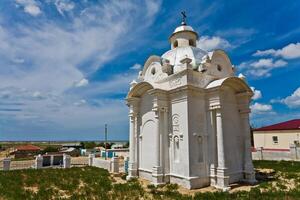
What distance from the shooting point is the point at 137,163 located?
14.5m

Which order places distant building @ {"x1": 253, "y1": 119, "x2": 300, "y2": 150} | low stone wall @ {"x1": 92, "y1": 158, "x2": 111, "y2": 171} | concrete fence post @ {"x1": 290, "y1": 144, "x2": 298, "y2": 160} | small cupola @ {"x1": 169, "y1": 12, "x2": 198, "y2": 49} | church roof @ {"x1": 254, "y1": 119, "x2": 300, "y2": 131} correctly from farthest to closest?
church roof @ {"x1": 254, "y1": 119, "x2": 300, "y2": 131} < distant building @ {"x1": 253, "y1": 119, "x2": 300, "y2": 150} < concrete fence post @ {"x1": 290, "y1": 144, "x2": 298, "y2": 160} < low stone wall @ {"x1": 92, "y1": 158, "x2": 111, "y2": 171} < small cupola @ {"x1": 169, "y1": 12, "x2": 198, "y2": 49}

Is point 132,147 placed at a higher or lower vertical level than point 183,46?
lower

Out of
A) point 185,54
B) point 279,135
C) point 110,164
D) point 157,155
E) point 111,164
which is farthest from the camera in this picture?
point 279,135

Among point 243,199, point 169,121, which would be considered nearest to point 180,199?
point 243,199

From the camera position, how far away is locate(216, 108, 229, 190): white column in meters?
11.0

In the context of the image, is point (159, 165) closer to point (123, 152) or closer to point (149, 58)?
point (149, 58)

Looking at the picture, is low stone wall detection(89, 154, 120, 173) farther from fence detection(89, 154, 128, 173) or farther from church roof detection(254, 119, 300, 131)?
church roof detection(254, 119, 300, 131)

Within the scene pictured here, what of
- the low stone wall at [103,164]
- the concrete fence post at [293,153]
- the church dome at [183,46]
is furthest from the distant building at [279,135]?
the low stone wall at [103,164]

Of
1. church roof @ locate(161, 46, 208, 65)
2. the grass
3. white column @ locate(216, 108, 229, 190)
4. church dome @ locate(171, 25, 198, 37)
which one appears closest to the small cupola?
church dome @ locate(171, 25, 198, 37)

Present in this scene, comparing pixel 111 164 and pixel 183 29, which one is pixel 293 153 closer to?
pixel 183 29

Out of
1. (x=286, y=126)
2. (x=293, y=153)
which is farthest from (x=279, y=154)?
(x=286, y=126)

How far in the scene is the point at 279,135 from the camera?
89.2 feet

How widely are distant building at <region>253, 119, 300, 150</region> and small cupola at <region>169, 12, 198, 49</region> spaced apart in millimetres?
17448

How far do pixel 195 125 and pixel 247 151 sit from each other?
3.47m
